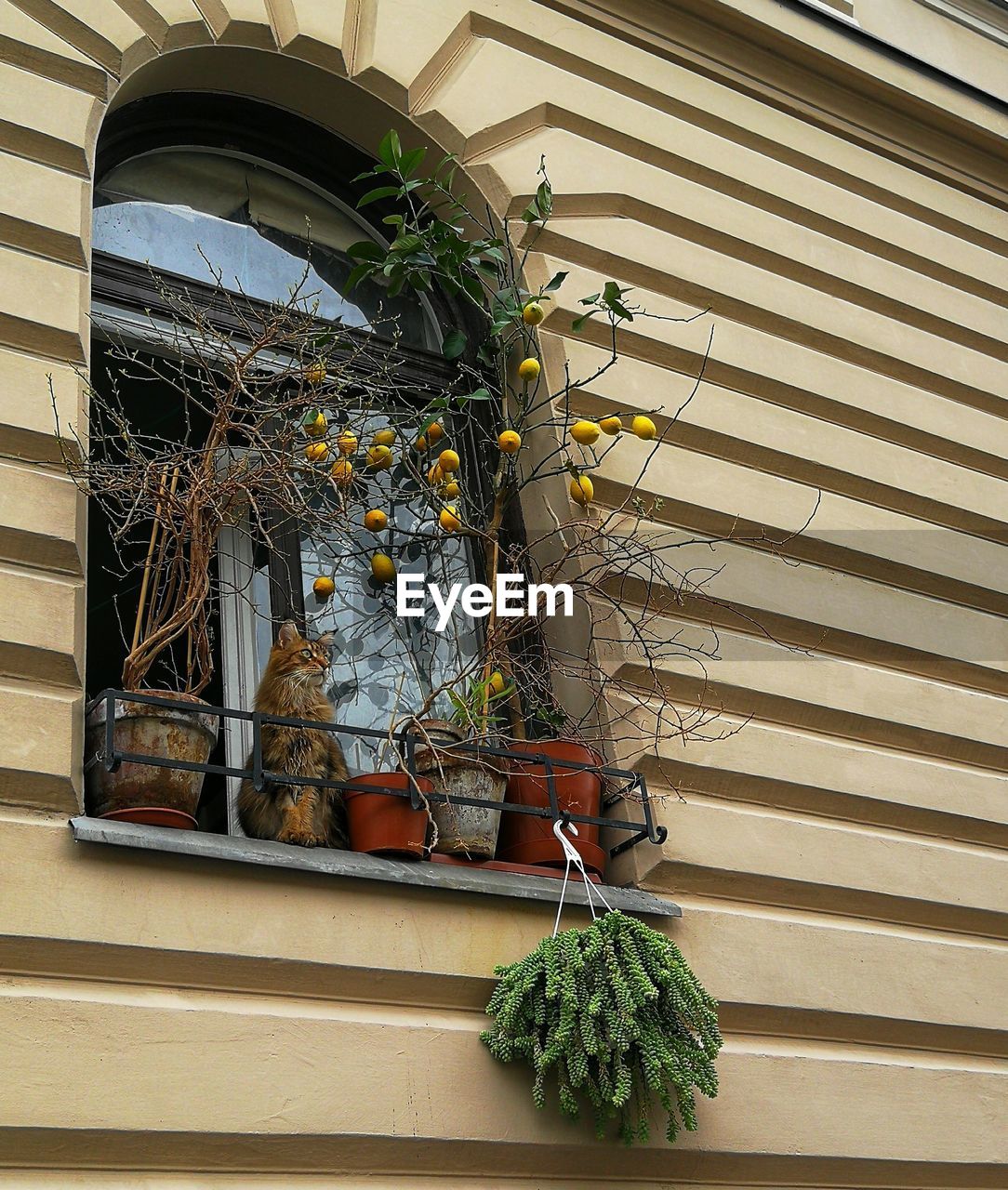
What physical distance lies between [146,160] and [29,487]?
88.4 inches

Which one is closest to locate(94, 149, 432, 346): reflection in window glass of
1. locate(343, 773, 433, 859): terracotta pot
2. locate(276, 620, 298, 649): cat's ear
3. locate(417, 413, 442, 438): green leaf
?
locate(417, 413, 442, 438): green leaf

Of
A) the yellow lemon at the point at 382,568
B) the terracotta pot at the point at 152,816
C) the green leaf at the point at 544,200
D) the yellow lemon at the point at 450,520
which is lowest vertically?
the terracotta pot at the point at 152,816

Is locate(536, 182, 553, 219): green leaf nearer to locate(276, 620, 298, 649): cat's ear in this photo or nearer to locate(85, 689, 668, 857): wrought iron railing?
locate(276, 620, 298, 649): cat's ear

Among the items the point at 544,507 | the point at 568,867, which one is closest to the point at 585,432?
the point at 544,507

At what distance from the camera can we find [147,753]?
12.9 feet

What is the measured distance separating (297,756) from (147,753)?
51 cm

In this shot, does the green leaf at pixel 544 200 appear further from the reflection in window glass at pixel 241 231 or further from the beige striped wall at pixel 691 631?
the reflection in window glass at pixel 241 231

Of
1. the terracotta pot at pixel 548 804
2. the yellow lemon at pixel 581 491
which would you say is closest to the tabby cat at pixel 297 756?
the terracotta pot at pixel 548 804

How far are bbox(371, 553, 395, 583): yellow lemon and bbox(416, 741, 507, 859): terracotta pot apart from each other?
845 millimetres

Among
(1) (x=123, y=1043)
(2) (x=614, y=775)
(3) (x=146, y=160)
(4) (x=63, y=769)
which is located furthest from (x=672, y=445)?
(1) (x=123, y=1043)

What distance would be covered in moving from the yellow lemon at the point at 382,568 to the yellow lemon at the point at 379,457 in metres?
0.32

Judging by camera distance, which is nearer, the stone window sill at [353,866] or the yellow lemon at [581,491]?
the stone window sill at [353,866]

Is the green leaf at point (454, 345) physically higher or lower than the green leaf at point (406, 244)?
lower

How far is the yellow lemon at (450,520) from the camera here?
4.87m
